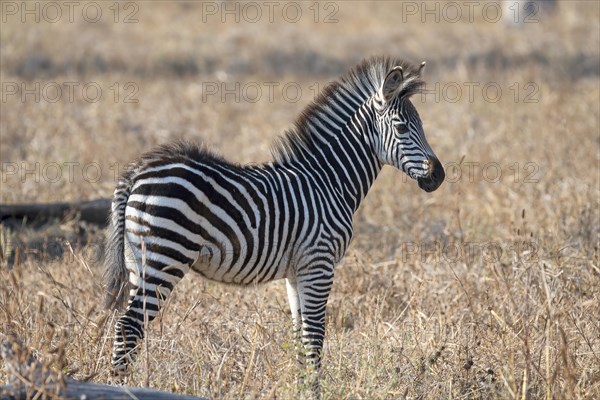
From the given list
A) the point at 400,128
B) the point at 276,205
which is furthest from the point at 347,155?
the point at 276,205

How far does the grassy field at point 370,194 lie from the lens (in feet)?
17.4

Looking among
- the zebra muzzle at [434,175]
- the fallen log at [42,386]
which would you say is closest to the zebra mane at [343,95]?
the zebra muzzle at [434,175]

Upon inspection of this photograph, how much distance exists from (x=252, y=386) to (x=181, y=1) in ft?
69.3

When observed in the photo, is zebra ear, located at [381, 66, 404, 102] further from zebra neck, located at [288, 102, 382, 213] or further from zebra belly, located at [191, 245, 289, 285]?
zebra belly, located at [191, 245, 289, 285]

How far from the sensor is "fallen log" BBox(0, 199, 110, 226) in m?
8.45

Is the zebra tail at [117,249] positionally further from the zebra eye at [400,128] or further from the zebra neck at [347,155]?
the zebra eye at [400,128]

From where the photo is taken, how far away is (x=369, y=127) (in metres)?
6.25

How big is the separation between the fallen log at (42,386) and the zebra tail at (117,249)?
1.12m

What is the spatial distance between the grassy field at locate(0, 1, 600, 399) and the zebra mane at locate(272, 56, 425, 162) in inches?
47.2

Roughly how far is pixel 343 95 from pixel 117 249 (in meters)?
2.10

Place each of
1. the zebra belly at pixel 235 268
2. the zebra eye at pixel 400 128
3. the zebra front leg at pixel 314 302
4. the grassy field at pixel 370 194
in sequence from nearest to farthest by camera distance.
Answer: the grassy field at pixel 370 194
the zebra belly at pixel 235 268
the zebra front leg at pixel 314 302
the zebra eye at pixel 400 128

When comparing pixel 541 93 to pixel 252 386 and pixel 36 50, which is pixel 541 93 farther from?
pixel 252 386

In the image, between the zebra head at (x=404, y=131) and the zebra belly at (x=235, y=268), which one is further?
the zebra head at (x=404, y=131)

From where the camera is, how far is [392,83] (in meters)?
6.08
